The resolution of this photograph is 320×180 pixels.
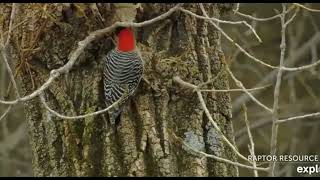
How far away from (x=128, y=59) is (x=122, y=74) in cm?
6

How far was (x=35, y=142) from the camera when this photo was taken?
2.96 metres

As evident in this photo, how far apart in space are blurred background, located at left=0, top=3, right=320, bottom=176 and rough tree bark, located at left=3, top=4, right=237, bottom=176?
3.15 m

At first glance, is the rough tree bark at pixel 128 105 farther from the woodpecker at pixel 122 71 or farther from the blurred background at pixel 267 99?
the blurred background at pixel 267 99

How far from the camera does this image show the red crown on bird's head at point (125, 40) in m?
2.84

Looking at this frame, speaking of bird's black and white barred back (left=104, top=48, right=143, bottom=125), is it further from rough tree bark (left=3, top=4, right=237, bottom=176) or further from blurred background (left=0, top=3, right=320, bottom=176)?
blurred background (left=0, top=3, right=320, bottom=176)

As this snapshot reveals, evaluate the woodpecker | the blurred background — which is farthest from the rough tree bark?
the blurred background

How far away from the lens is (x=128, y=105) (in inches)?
112

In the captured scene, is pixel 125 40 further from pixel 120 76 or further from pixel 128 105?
pixel 128 105

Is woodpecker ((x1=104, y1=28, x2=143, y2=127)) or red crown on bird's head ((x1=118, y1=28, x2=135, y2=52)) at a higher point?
red crown on bird's head ((x1=118, y1=28, x2=135, y2=52))

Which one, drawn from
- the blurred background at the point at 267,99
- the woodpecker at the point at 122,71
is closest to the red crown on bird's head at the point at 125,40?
the woodpecker at the point at 122,71

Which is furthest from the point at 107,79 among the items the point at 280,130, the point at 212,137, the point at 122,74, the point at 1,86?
the point at 280,130

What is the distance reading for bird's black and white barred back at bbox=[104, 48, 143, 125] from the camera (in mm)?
2811

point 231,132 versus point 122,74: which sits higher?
point 122,74

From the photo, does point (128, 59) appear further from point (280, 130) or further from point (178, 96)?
point (280, 130)
